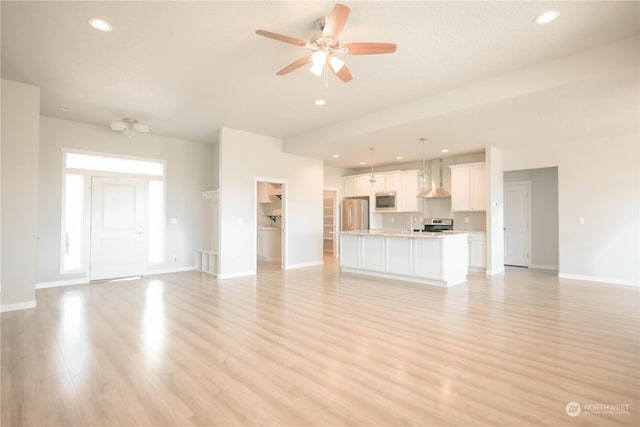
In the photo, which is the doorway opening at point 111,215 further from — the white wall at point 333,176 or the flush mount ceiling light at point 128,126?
the white wall at point 333,176

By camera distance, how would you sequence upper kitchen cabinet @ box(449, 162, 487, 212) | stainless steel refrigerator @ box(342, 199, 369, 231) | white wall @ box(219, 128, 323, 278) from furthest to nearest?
stainless steel refrigerator @ box(342, 199, 369, 231)
upper kitchen cabinet @ box(449, 162, 487, 212)
white wall @ box(219, 128, 323, 278)

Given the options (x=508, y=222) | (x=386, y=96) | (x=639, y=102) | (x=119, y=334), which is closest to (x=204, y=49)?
(x=386, y=96)

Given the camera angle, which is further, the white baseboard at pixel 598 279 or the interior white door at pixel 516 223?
the interior white door at pixel 516 223

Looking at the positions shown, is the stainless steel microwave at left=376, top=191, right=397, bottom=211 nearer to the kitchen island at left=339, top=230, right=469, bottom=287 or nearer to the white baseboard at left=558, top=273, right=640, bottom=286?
the kitchen island at left=339, top=230, right=469, bottom=287

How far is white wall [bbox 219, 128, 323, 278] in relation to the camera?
252 inches

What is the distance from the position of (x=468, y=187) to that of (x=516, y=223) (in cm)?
183

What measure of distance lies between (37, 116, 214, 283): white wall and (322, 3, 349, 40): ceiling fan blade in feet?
18.4

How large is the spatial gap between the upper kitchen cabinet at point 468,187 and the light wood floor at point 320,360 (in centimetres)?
286

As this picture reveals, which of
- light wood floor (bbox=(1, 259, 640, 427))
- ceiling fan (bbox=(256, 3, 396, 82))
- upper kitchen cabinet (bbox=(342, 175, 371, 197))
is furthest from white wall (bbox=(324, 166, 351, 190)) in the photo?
ceiling fan (bbox=(256, 3, 396, 82))

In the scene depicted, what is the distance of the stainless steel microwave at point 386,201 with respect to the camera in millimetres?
8961

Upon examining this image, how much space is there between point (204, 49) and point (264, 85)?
1036mm

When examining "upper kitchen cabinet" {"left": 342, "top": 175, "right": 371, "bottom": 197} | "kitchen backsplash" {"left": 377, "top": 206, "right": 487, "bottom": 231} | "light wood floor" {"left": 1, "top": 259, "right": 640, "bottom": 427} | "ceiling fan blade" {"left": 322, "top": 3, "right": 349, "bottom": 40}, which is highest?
"ceiling fan blade" {"left": 322, "top": 3, "right": 349, "bottom": 40}

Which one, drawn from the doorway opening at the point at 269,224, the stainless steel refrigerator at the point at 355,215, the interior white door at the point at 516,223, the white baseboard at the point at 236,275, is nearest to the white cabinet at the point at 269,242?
the doorway opening at the point at 269,224

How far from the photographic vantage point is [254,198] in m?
6.80
